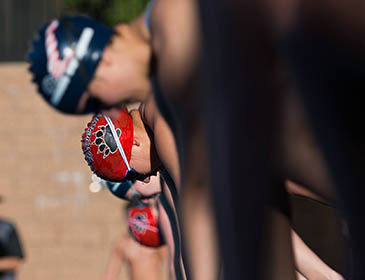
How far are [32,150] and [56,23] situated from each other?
16.9 feet

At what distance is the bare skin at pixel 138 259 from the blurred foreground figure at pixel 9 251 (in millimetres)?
1165

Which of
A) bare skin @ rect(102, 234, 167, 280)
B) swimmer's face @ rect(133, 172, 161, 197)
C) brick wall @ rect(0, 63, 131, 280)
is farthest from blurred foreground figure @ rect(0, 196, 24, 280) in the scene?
swimmer's face @ rect(133, 172, 161, 197)

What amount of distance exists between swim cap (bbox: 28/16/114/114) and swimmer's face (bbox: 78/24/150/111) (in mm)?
28

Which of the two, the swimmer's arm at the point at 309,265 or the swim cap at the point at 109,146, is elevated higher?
the swim cap at the point at 109,146

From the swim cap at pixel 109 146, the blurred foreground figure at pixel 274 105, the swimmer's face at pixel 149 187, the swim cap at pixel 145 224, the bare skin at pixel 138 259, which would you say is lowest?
the bare skin at pixel 138 259

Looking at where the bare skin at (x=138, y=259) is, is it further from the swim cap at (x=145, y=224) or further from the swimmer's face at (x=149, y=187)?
the swimmer's face at (x=149, y=187)

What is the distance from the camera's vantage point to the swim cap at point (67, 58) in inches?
72.2

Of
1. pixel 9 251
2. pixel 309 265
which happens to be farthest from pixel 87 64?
pixel 9 251

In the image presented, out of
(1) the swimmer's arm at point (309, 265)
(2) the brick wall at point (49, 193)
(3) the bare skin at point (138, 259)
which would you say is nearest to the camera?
(1) the swimmer's arm at point (309, 265)

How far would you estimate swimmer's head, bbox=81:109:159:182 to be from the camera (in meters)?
2.70

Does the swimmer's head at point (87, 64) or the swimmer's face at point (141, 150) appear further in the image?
the swimmer's face at point (141, 150)

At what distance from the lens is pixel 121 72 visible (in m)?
1.73

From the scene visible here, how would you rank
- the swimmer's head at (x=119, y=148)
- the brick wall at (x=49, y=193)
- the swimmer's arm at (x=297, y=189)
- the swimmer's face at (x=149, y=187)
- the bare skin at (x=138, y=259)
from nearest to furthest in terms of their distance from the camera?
the swimmer's arm at (x=297, y=189) < the swimmer's head at (x=119, y=148) < the swimmer's face at (x=149, y=187) < the bare skin at (x=138, y=259) < the brick wall at (x=49, y=193)

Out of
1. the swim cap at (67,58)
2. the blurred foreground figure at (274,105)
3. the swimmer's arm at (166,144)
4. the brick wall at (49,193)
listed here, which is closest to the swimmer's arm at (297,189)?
the blurred foreground figure at (274,105)
